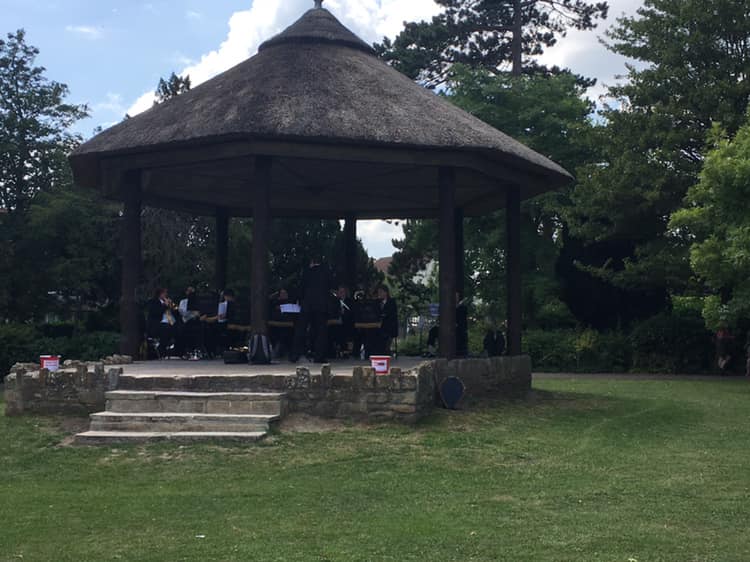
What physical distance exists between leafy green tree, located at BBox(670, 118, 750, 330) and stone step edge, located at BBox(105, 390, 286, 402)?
1150 cm

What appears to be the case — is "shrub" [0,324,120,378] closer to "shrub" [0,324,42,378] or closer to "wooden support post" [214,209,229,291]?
"shrub" [0,324,42,378]

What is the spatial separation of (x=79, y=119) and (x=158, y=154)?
904 inches

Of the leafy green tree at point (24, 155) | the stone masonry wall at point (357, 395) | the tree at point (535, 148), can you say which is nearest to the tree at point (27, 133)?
the leafy green tree at point (24, 155)

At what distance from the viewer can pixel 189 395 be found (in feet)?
39.7

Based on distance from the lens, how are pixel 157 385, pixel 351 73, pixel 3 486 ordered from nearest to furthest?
pixel 3 486, pixel 157 385, pixel 351 73

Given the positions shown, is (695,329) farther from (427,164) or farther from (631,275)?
(427,164)

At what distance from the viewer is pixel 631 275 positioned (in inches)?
1084

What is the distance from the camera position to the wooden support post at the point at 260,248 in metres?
14.5

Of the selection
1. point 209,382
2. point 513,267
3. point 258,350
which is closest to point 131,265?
point 258,350

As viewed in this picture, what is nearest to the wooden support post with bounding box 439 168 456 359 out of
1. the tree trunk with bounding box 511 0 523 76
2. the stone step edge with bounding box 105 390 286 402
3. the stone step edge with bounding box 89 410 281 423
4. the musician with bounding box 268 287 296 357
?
the musician with bounding box 268 287 296 357

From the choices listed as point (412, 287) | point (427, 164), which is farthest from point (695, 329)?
point (427, 164)

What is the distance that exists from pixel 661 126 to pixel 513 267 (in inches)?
486

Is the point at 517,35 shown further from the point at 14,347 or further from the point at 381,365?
the point at 381,365

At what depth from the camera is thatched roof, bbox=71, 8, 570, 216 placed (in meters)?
14.1
